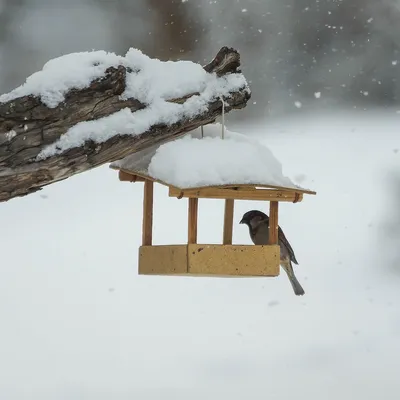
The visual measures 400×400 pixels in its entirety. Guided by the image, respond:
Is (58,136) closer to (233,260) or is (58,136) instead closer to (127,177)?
(127,177)

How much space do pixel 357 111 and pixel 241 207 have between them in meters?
1.04

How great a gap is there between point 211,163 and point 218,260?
285 millimetres

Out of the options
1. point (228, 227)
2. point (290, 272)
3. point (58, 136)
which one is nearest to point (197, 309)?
point (290, 272)

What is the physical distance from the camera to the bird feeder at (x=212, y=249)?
2771 mm

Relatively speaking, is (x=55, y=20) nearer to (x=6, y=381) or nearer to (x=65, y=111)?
(x=6, y=381)

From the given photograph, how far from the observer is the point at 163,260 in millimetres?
2881

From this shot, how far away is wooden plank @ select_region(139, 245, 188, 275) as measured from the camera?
9.20 feet

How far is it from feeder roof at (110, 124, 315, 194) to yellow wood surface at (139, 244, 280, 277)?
206 mm

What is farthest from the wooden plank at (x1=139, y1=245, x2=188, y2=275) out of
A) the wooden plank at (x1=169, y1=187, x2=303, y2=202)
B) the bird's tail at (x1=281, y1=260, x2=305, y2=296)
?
the bird's tail at (x1=281, y1=260, x2=305, y2=296)

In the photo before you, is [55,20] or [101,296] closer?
[101,296]

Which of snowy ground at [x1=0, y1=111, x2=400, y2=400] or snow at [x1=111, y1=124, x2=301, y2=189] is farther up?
snow at [x1=111, y1=124, x2=301, y2=189]

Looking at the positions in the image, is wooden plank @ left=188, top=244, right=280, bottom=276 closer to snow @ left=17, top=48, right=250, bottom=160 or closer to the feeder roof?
the feeder roof

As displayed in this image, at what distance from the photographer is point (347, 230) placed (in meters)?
5.82

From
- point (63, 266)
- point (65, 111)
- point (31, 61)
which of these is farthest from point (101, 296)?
point (65, 111)
